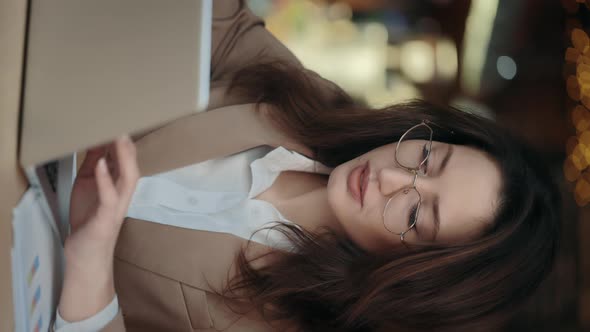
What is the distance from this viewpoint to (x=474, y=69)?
338 centimetres

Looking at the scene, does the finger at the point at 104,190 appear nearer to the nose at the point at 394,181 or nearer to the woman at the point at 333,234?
the woman at the point at 333,234

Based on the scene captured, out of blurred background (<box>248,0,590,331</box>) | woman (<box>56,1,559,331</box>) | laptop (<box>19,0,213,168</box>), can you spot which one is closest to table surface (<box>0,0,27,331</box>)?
laptop (<box>19,0,213,168</box>)

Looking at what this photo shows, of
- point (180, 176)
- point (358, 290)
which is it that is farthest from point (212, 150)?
point (358, 290)

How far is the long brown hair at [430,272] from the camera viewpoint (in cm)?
109

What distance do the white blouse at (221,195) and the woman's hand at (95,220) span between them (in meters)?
0.27

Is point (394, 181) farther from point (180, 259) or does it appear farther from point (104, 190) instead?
point (104, 190)

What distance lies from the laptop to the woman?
1.71 feet

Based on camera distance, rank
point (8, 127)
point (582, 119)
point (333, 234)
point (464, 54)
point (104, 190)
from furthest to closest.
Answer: point (464, 54) < point (582, 119) < point (333, 234) < point (104, 190) < point (8, 127)

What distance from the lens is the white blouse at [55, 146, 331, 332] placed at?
1.13 metres

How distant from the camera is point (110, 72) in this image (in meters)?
0.59

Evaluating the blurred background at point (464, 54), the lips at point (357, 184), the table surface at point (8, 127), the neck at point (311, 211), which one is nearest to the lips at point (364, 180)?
the lips at point (357, 184)

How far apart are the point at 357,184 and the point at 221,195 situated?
0.29 meters

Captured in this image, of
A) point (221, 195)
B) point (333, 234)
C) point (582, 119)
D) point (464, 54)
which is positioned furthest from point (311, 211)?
point (464, 54)

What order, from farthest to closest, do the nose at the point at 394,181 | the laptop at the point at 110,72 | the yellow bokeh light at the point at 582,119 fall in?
the yellow bokeh light at the point at 582,119 → the nose at the point at 394,181 → the laptop at the point at 110,72
